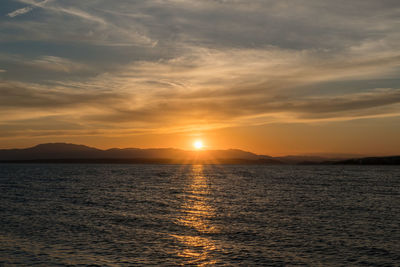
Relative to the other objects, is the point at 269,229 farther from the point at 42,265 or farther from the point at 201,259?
the point at 42,265

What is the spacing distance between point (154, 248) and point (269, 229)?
1380 centimetres

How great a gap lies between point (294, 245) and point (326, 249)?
263 cm

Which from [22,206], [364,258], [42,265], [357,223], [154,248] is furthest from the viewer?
[22,206]

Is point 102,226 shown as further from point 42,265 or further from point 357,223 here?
point 357,223

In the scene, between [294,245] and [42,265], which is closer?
[42,265]

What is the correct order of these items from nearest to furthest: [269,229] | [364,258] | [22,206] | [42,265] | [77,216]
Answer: [42,265]
[364,258]
[269,229]
[77,216]
[22,206]

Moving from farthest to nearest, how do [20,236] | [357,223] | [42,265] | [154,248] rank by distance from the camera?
[357,223], [20,236], [154,248], [42,265]

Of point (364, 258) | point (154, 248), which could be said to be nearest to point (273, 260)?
point (364, 258)

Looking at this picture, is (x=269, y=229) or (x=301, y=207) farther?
(x=301, y=207)

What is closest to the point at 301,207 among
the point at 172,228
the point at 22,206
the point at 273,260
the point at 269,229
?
the point at 269,229

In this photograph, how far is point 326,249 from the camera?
29.5 m

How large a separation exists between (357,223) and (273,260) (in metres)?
20.2

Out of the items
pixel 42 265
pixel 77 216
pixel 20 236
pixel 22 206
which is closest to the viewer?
pixel 42 265

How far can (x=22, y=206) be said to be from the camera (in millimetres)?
55094
